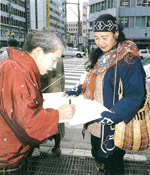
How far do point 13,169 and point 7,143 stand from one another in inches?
8.4

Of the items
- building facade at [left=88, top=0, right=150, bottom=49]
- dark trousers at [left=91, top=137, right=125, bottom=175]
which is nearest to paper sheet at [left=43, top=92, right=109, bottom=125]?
dark trousers at [left=91, top=137, right=125, bottom=175]

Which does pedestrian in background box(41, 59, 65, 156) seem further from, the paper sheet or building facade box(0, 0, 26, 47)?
building facade box(0, 0, 26, 47)

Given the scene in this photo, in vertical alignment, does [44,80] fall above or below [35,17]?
below

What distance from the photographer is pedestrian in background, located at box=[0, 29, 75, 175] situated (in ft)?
3.33

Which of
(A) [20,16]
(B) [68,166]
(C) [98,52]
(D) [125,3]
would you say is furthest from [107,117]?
(A) [20,16]

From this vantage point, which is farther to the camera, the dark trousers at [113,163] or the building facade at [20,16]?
the building facade at [20,16]

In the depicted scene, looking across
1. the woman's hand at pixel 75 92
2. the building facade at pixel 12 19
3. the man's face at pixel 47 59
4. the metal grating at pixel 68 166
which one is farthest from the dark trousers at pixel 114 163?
the building facade at pixel 12 19

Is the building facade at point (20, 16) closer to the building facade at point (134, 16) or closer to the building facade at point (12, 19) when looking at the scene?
the building facade at point (12, 19)

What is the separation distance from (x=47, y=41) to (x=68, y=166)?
2142 millimetres

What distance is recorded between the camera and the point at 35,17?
6619cm

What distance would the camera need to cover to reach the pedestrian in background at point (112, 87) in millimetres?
1471

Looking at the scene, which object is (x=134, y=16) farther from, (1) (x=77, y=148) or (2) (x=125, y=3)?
(1) (x=77, y=148)

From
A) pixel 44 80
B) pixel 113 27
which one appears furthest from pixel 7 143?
pixel 44 80

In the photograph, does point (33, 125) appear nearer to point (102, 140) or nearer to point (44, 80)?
point (102, 140)
